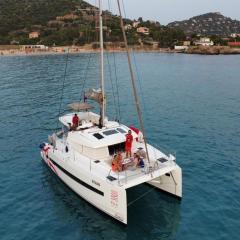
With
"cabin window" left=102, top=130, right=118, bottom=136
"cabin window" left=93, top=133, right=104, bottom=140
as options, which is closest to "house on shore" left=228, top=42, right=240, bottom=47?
"cabin window" left=102, top=130, right=118, bottom=136

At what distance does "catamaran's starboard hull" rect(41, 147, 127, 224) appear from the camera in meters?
15.4

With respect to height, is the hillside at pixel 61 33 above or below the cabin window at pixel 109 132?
above

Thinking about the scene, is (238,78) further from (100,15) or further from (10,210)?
(10,210)

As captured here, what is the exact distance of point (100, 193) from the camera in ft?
53.7

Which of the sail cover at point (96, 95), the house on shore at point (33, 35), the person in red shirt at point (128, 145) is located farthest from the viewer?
the house on shore at point (33, 35)

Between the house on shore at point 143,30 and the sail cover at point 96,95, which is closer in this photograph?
the sail cover at point 96,95

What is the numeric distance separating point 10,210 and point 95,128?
6.48 m

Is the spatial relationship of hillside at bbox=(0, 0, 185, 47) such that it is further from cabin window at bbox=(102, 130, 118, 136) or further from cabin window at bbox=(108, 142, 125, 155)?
cabin window at bbox=(108, 142, 125, 155)

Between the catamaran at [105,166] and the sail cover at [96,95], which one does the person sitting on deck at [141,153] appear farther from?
the sail cover at [96,95]

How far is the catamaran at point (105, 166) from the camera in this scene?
1582cm

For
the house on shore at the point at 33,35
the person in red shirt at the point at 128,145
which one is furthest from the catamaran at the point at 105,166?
the house on shore at the point at 33,35

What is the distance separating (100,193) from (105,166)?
1.65 m

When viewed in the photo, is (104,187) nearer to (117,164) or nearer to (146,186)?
(117,164)

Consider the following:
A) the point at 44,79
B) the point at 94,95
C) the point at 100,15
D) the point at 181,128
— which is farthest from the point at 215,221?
the point at 44,79
